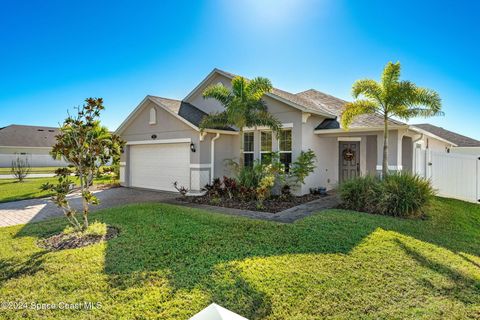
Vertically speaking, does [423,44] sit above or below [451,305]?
above

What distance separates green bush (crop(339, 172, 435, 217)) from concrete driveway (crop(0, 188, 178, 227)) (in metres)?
8.18

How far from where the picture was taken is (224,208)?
9438 mm

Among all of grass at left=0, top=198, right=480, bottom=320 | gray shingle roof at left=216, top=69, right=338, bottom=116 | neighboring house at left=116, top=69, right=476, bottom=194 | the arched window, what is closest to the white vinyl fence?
neighboring house at left=116, top=69, right=476, bottom=194

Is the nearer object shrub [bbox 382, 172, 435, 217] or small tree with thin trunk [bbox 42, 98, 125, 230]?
small tree with thin trunk [bbox 42, 98, 125, 230]

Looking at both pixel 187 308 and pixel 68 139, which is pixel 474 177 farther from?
pixel 68 139

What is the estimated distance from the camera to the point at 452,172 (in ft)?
37.6

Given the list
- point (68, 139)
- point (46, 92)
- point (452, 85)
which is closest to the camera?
point (68, 139)

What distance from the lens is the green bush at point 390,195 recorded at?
836 centimetres

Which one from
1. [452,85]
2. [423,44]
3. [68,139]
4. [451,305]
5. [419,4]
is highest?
[419,4]

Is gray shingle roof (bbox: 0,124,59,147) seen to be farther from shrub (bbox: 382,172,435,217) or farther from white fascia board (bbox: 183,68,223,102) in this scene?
shrub (bbox: 382,172,435,217)

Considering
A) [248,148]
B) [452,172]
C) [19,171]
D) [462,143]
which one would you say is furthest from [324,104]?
[19,171]

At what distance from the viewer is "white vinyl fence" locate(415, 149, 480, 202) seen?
428 inches

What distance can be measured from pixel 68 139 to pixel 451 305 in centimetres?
824

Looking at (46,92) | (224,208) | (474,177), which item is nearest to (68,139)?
(224,208)
